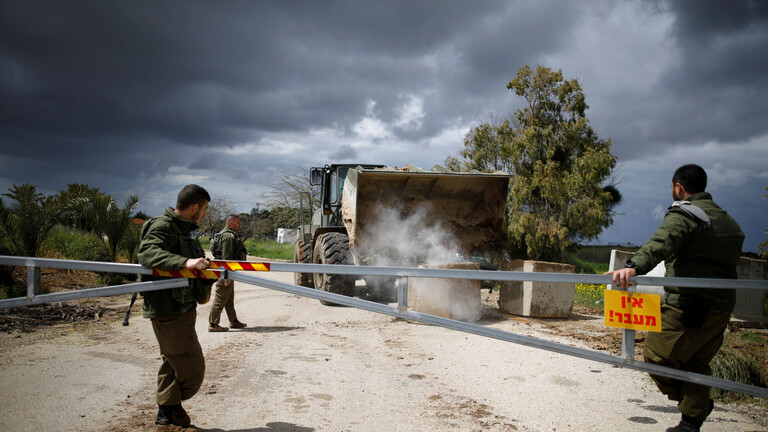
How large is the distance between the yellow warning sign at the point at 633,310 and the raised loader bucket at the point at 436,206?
5.65 meters

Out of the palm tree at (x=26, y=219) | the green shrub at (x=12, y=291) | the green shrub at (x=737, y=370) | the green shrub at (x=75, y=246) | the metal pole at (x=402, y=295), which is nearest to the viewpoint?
the metal pole at (x=402, y=295)

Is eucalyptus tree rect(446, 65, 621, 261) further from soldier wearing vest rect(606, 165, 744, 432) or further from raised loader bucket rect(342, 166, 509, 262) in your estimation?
soldier wearing vest rect(606, 165, 744, 432)

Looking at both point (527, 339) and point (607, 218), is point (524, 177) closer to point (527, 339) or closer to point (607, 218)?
point (607, 218)

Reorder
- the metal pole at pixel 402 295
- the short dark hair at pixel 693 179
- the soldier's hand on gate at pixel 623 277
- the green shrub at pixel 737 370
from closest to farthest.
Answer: the soldier's hand on gate at pixel 623 277 < the metal pole at pixel 402 295 < the short dark hair at pixel 693 179 < the green shrub at pixel 737 370

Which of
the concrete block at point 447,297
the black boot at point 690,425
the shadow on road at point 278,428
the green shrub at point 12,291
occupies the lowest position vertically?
the shadow on road at point 278,428

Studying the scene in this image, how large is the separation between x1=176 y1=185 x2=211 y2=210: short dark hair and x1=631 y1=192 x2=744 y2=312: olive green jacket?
9.76ft

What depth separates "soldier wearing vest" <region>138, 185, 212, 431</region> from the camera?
3.05 m

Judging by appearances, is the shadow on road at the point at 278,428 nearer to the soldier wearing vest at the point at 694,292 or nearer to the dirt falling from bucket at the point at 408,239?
the soldier wearing vest at the point at 694,292

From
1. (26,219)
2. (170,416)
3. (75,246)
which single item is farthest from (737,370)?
(75,246)

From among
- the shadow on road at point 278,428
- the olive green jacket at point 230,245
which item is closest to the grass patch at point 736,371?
the shadow on road at point 278,428

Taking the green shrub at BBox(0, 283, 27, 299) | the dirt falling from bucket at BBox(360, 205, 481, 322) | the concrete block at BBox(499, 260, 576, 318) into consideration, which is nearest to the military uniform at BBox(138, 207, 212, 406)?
the dirt falling from bucket at BBox(360, 205, 481, 322)

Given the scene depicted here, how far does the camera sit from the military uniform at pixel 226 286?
270 inches

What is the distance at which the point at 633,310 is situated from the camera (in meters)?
2.96

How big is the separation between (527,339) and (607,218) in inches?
539
